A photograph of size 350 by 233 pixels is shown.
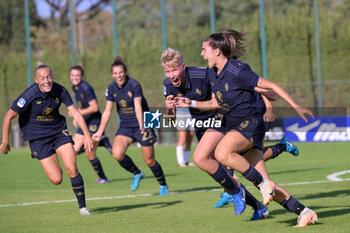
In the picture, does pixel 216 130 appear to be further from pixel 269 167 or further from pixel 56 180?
pixel 269 167

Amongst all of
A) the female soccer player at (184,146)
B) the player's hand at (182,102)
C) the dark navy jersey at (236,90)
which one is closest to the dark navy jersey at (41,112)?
the player's hand at (182,102)

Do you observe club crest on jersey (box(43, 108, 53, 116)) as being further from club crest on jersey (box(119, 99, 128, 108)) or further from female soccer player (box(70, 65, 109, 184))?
female soccer player (box(70, 65, 109, 184))

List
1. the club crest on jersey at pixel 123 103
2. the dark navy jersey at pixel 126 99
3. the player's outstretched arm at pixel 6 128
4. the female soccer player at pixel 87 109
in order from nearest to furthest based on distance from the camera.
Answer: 1. the player's outstretched arm at pixel 6 128
2. the dark navy jersey at pixel 126 99
3. the club crest on jersey at pixel 123 103
4. the female soccer player at pixel 87 109

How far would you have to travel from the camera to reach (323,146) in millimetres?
21016

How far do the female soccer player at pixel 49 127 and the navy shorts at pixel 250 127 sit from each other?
2.37 metres

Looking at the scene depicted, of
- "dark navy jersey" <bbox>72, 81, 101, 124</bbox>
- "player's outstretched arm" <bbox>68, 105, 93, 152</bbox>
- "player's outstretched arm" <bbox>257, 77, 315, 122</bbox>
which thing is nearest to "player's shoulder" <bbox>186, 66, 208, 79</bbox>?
"player's outstretched arm" <bbox>257, 77, 315, 122</bbox>

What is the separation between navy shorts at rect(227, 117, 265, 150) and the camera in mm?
6559

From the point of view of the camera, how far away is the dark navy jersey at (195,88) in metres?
7.47

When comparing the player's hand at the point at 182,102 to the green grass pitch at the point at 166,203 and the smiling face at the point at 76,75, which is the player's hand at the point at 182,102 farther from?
the smiling face at the point at 76,75

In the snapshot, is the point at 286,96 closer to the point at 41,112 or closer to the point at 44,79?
the point at 44,79

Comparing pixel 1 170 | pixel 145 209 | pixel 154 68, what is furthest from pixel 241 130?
pixel 154 68

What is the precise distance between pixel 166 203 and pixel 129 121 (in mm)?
2184

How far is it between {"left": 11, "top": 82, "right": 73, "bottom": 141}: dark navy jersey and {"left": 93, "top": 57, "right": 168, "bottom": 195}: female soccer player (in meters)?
1.94

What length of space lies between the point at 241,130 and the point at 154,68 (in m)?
24.0
